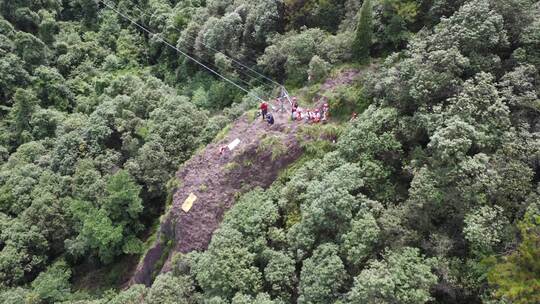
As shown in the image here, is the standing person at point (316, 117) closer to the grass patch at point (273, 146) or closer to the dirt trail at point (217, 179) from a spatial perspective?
the dirt trail at point (217, 179)

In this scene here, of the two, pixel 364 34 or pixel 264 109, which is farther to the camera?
pixel 264 109

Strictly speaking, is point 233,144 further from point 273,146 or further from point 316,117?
point 316,117

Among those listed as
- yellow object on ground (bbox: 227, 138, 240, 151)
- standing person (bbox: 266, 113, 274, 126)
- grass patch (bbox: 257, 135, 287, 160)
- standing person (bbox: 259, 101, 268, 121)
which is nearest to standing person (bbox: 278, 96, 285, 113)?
standing person (bbox: 259, 101, 268, 121)

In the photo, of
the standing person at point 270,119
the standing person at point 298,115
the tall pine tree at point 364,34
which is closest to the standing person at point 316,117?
the standing person at point 298,115

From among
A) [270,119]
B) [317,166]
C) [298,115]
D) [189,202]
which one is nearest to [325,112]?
[298,115]

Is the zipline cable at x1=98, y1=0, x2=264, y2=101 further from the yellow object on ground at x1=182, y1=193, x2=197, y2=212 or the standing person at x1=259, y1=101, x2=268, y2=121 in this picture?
the yellow object on ground at x1=182, y1=193, x2=197, y2=212

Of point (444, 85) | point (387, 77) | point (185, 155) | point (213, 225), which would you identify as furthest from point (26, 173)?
point (444, 85)

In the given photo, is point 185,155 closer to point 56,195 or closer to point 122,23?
point 56,195
